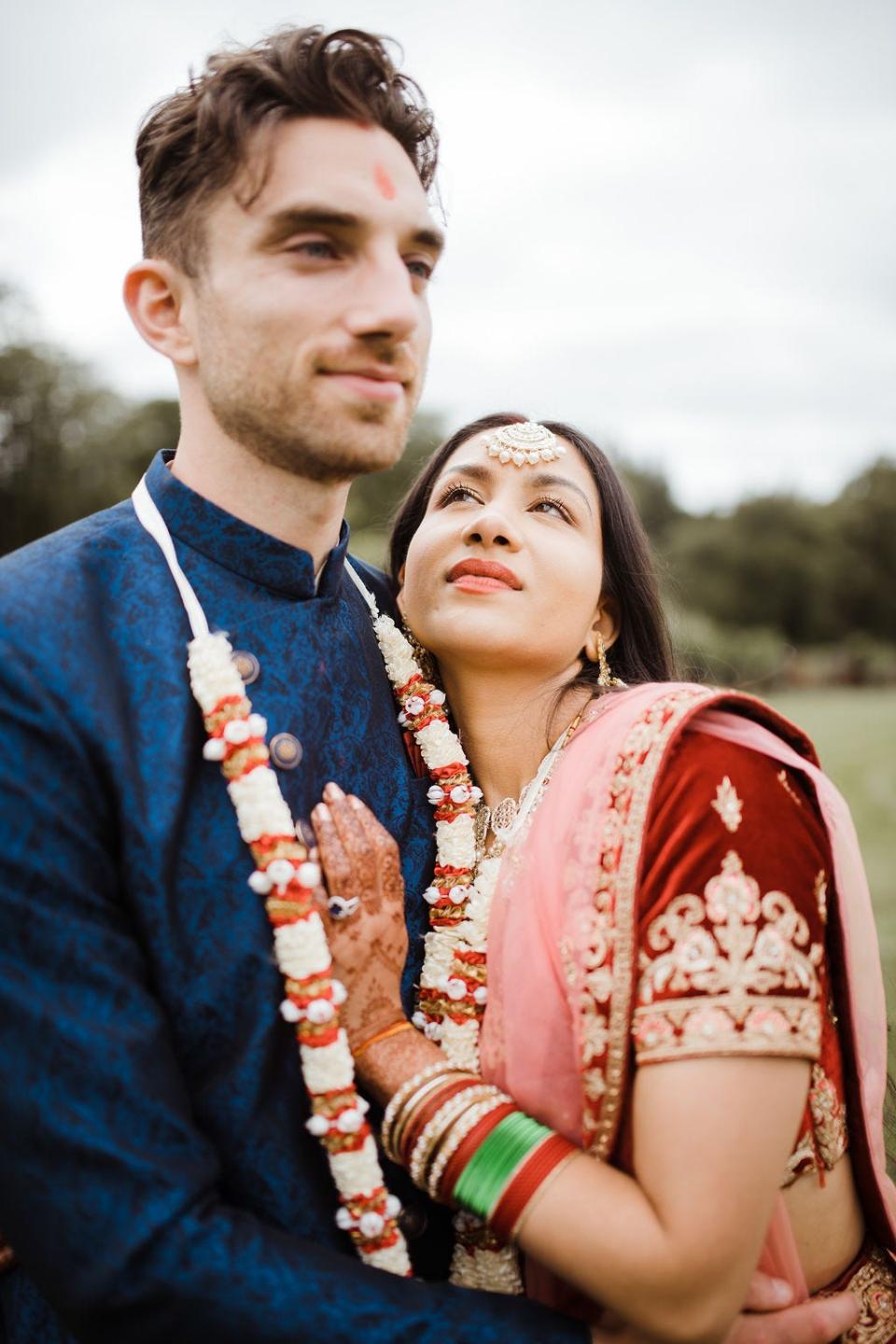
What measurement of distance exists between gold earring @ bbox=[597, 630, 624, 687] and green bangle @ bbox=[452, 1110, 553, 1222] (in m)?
1.22

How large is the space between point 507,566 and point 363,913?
946mm

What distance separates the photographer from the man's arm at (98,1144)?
5.58 ft

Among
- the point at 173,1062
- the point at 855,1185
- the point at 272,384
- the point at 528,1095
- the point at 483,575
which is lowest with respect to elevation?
the point at 855,1185

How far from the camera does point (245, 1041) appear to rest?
193 cm

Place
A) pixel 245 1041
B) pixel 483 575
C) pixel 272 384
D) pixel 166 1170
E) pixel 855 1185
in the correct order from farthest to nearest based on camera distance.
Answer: pixel 483 575
pixel 855 1185
pixel 272 384
pixel 245 1041
pixel 166 1170

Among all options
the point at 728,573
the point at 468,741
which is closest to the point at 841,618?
the point at 728,573

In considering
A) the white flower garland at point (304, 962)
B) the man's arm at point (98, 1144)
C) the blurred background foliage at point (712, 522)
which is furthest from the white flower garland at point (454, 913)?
the blurred background foliage at point (712, 522)

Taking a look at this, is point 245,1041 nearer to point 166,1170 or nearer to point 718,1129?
point 166,1170

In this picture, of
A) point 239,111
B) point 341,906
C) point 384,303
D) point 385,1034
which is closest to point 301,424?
point 384,303

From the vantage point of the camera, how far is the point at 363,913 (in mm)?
2121

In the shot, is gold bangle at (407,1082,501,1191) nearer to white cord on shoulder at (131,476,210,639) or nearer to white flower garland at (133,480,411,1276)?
white flower garland at (133,480,411,1276)

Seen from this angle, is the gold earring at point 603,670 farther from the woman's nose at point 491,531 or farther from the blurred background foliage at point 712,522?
the blurred background foliage at point 712,522

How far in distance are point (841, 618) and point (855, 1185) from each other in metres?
53.6

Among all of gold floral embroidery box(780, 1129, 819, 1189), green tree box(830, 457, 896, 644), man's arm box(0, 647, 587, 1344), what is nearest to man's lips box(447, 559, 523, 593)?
man's arm box(0, 647, 587, 1344)
